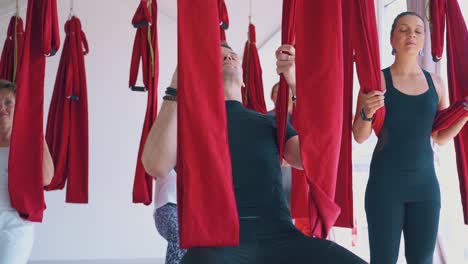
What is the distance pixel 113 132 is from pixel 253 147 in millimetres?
3583

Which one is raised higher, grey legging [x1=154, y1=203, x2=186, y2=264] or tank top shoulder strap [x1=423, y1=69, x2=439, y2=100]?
tank top shoulder strap [x1=423, y1=69, x2=439, y2=100]

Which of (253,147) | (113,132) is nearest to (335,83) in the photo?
(253,147)

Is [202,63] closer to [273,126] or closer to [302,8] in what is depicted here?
[302,8]

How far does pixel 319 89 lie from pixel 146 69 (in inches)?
65.9

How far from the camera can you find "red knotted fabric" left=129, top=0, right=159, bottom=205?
2.93m

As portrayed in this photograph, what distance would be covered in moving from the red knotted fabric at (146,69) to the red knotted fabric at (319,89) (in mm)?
1523

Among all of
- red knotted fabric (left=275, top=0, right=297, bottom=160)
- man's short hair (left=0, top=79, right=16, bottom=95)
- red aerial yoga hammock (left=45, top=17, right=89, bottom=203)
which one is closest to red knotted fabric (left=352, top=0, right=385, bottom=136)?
red knotted fabric (left=275, top=0, right=297, bottom=160)

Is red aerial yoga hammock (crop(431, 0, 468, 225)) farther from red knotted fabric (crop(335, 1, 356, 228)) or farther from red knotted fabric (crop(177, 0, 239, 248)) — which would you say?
red knotted fabric (crop(177, 0, 239, 248))

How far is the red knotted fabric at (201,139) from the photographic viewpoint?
130 cm

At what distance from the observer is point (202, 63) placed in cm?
134

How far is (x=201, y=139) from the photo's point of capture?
1.32 meters

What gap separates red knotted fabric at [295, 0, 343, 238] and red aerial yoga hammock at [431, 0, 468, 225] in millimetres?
802

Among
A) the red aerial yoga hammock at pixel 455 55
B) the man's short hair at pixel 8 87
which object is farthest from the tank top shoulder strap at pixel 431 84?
the man's short hair at pixel 8 87

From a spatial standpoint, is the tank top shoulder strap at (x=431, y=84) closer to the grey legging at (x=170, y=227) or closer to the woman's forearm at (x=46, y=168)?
the grey legging at (x=170, y=227)
